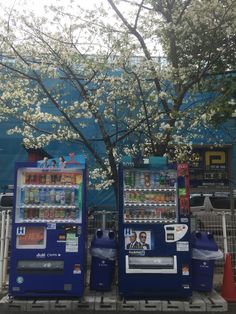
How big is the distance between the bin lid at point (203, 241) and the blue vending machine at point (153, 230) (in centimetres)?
43

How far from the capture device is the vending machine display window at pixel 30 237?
23.0ft

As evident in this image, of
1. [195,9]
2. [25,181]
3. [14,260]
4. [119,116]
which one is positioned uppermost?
[195,9]

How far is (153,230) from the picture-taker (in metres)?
7.15

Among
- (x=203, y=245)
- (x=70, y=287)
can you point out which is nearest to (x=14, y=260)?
(x=70, y=287)

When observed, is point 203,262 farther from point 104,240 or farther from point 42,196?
point 42,196

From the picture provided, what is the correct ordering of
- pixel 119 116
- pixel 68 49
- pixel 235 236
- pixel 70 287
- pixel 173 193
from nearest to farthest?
pixel 70 287 → pixel 173 193 → pixel 235 236 → pixel 68 49 → pixel 119 116

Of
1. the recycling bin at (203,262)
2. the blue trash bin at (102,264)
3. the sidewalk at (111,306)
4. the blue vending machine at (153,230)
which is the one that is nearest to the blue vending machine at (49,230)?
the sidewalk at (111,306)

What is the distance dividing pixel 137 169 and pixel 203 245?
1771mm

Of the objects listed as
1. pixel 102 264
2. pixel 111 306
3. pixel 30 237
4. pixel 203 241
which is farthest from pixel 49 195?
pixel 203 241

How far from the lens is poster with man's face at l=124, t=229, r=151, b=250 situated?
23.4 feet

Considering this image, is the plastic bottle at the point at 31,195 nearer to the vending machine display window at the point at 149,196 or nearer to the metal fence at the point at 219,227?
the vending machine display window at the point at 149,196

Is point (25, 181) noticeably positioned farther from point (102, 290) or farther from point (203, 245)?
point (203, 245)

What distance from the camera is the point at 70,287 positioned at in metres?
6.87

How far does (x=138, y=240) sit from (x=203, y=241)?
1.23 meters
